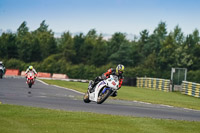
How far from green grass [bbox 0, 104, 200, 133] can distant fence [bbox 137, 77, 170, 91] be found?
33203mm

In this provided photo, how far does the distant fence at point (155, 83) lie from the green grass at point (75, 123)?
33.2 m

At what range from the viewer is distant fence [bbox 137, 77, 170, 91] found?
46.3 metres

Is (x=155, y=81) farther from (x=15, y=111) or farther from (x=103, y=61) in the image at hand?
(x=103, y=61)

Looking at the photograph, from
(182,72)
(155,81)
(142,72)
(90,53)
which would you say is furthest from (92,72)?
(90,53)

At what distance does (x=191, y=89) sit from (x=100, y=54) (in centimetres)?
5670

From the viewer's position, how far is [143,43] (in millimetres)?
109750

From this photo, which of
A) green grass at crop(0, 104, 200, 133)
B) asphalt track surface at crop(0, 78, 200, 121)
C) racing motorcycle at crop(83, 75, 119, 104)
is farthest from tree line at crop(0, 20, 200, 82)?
green grass at crop(0, 104, 200, 133)

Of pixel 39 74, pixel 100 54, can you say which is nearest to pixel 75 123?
pixel 39 74

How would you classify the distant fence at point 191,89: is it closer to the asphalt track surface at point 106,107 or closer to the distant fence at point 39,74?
the asphalt track surface at point 106,107

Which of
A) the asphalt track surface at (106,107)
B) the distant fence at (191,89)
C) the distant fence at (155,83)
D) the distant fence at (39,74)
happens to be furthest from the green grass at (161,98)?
the distant fence at (39,74)

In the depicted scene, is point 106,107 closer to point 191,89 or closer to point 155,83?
point 191,89

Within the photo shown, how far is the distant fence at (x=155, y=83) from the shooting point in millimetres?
46306

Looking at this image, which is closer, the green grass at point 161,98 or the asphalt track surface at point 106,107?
the asphalt track surface at point 106,107

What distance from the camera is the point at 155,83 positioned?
4941 cm
